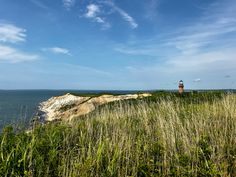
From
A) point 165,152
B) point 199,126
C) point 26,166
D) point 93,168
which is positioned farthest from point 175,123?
point 26,166

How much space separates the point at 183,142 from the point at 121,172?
58.5 inches


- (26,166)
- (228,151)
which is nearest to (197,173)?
(228,151)

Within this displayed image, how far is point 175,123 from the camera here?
292 inches

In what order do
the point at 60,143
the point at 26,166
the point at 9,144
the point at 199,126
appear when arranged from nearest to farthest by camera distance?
the point at 26,166
the point at 9,144
the point at 60,143
the point at 199,126

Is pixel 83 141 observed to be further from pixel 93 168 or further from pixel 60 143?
pixel 93 168

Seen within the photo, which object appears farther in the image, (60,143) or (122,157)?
(60,143)

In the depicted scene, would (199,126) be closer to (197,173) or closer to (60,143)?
(197,173)

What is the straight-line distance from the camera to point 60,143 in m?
6.03

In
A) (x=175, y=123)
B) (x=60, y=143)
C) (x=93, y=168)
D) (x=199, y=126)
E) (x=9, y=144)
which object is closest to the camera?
(x=93, y=168)

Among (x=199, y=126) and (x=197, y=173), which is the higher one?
(x=199, y=126)

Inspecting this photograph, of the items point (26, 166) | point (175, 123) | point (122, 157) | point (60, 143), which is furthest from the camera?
point (175, 123)

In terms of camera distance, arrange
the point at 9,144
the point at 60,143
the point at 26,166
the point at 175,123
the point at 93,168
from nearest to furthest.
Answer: the point at 93,168 → the point at 26,166 → the point at 9,144 → the point at 60,143 → the point at 175,123

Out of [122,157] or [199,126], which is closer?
[122,157]

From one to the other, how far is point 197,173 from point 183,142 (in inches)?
33.9
